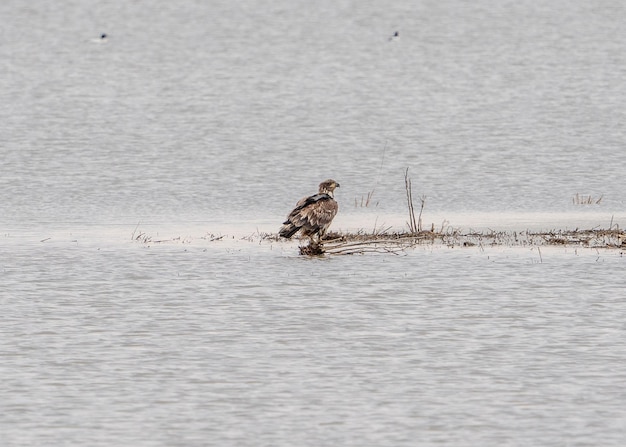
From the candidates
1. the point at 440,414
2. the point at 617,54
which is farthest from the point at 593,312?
the point at 617,54

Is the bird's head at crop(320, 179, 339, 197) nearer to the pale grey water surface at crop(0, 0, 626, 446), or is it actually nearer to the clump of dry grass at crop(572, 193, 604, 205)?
the pale grey water surface at crop(0, 0, 626, 446)

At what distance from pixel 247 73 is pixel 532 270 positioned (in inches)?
2349

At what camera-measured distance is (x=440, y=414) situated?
43.9 feet

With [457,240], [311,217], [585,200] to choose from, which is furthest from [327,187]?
[585,200]

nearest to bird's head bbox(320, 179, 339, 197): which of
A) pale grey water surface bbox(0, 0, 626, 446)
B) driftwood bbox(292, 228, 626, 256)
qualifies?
driftwood bbox(292, 228, 626, 256)

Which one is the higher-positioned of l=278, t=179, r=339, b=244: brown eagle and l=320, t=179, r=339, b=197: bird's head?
l=320, t=179, r=339, b=197: bird's head

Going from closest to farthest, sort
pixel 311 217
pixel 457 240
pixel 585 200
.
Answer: pixel 311 217 < pixel 457 240 < pixel 585 200

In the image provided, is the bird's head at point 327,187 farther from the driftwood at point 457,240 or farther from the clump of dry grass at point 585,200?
the clump of dry grass at point 585,200

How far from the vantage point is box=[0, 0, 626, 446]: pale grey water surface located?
13.5 m

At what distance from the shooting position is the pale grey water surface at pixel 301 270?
44.4 ft

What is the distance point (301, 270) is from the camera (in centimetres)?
2214

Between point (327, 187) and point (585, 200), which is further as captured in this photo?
point (585, 200)

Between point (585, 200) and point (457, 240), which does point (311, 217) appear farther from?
point (585, 200)

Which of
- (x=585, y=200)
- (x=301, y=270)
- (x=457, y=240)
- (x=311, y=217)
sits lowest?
(x=301, y=270)
